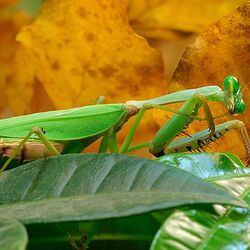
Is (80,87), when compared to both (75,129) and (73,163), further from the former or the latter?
(73,163)

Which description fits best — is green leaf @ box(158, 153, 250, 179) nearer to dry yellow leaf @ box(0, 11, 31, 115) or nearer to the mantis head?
the mantis head

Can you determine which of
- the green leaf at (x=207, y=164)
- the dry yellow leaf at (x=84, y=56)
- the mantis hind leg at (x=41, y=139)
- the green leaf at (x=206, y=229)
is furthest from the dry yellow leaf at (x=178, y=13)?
the green leaf at (x=206, y=229)

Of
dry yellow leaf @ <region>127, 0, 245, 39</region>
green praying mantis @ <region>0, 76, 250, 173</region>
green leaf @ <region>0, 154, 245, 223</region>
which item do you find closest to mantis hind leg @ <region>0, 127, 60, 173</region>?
green praying mantis @ <region>0, 76, 250, 173</region>

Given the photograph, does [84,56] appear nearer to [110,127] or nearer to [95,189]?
[110,127]

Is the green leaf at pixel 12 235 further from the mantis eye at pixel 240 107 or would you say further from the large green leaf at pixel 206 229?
the mantis eye at pixel 240 107

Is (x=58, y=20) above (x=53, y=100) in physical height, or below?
above

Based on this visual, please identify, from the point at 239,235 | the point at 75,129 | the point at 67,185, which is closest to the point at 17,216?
the point at 67,185
